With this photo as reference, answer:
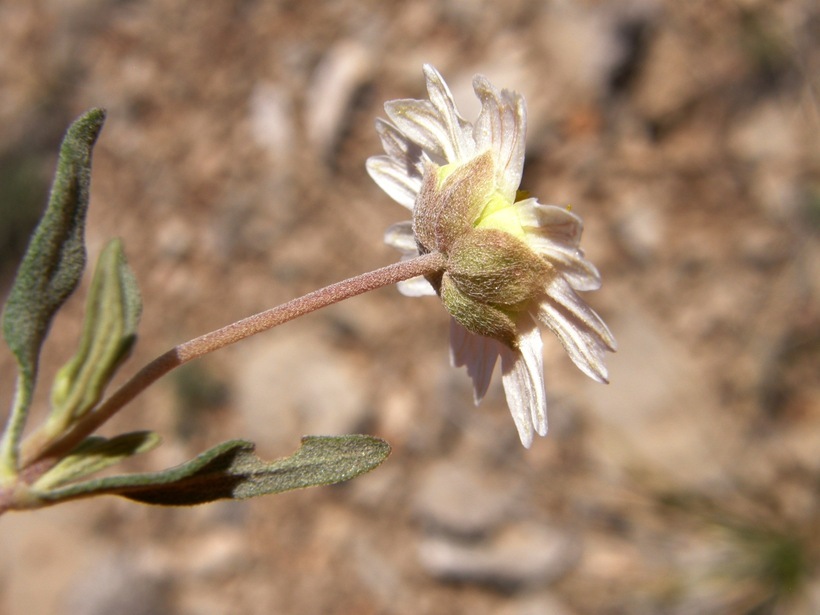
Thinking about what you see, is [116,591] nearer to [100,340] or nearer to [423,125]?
[100,340]

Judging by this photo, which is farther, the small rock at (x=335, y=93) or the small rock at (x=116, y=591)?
the small rock at (x=335, y=93)

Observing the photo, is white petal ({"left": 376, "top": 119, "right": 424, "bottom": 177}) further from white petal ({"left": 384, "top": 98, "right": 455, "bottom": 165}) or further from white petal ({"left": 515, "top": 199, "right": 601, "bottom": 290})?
white petal ({"left": 515, "top": 199, "right": 601, "bottom": 290})

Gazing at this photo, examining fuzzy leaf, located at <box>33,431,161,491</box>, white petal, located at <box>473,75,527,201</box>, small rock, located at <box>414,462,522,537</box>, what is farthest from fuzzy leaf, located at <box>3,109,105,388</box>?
small rock, located at <box>414,462,522,537</box>

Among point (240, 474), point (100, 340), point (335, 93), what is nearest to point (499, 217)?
point (240, 474)

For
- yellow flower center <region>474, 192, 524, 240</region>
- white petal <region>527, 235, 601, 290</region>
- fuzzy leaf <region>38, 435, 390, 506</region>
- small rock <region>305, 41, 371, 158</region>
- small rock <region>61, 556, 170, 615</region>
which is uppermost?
small rock <region>305, 41, 371, 158</region>

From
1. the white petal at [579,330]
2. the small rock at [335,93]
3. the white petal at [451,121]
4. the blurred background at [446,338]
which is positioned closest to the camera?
the white petal at [579,330]

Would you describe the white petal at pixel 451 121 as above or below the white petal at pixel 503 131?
above

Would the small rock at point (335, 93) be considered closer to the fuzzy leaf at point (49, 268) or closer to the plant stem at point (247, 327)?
the fuzzy leaf at point (49, 268)

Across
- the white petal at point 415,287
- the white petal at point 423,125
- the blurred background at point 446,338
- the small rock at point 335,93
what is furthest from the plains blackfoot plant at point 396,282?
the small rock at point 335,93
